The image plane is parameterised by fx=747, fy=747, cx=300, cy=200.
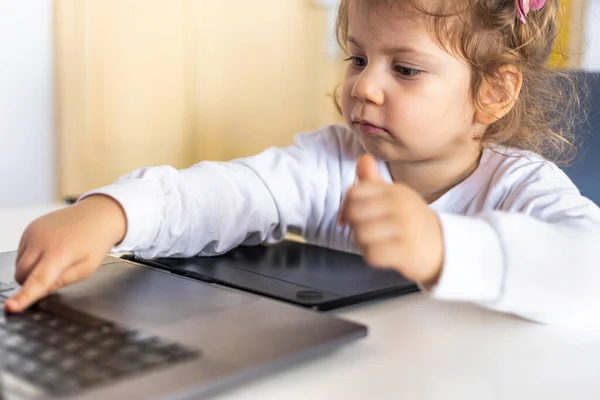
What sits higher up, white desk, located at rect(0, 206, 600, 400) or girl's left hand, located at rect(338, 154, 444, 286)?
girl's left hand, located at rect(338, 154, 444, 286)

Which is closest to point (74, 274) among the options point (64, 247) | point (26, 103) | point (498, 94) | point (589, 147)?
point (64, 247)

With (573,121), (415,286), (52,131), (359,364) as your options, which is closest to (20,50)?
(52,131)

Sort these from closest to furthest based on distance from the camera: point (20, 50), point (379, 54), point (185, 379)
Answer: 1. point (185, 379)
2. point (379, 54)
3. point (20, 50)

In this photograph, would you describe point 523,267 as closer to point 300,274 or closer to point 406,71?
point 300,274

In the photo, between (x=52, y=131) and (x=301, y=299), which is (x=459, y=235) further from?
(x=52, y=131)

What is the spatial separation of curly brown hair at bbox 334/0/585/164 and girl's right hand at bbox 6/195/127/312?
404 mm

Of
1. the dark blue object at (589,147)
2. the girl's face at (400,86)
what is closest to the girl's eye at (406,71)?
the girl's face at (400,86)

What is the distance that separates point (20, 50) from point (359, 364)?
1673 mm

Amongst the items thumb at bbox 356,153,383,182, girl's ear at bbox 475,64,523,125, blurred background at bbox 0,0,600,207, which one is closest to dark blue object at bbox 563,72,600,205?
girl's ear at bbox 475,64,523,125

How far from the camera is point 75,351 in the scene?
0.44 meters

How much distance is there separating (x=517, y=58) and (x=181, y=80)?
1.49 m

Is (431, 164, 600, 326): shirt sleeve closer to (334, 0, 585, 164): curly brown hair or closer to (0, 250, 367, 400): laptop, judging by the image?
(0, 250, 367, 400): laptop

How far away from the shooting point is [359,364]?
0.49 m

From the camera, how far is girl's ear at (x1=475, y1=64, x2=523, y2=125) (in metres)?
0.92
